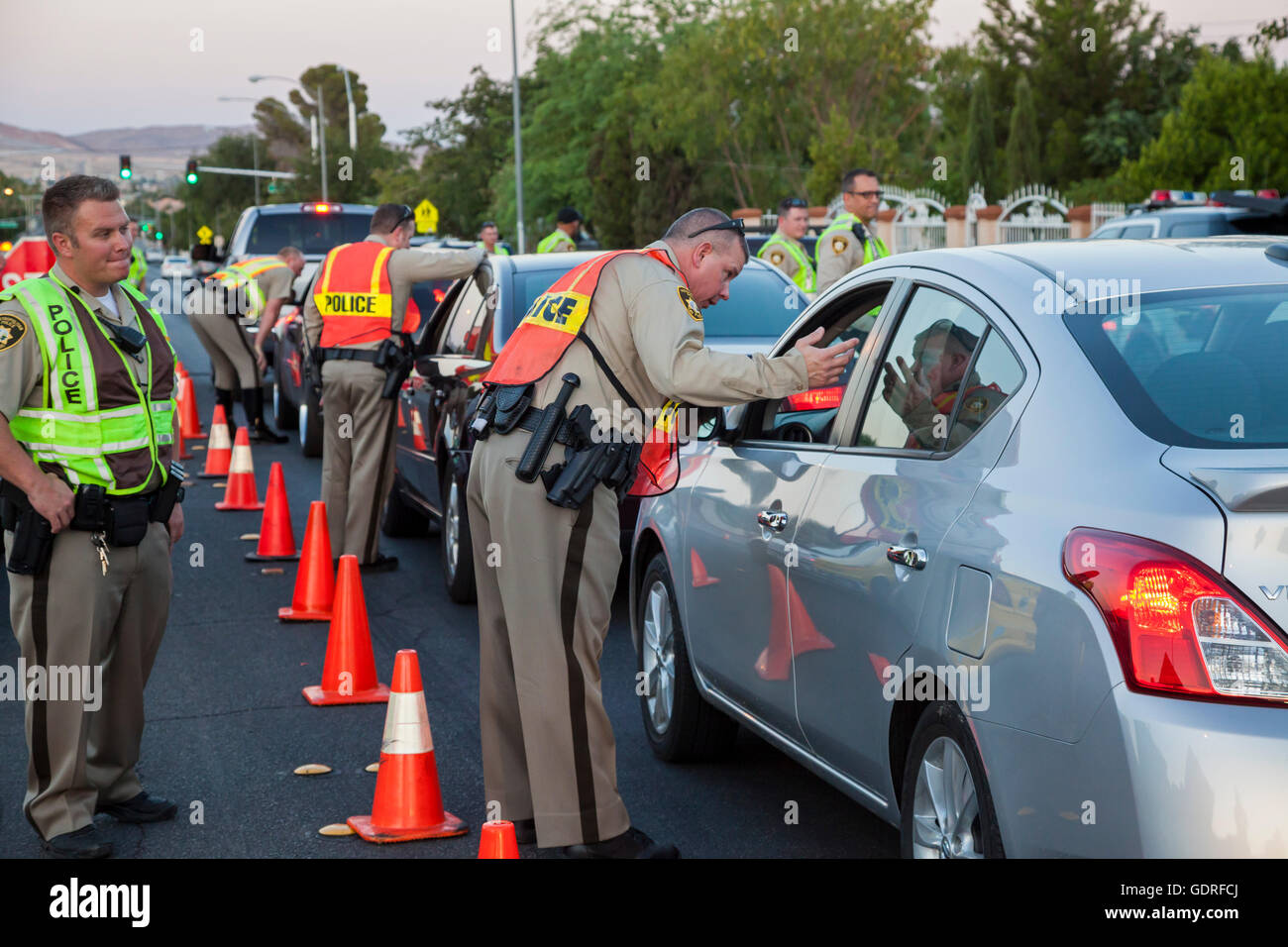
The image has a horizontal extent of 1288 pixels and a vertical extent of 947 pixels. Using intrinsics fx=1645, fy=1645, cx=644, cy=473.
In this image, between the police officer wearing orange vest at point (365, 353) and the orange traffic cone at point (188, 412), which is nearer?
the police officer wearing orange vest at point (365, 353)

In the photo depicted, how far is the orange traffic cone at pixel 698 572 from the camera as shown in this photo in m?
5.26

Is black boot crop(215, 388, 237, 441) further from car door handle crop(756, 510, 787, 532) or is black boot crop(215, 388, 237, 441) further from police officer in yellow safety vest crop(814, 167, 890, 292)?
car door handle crop(756, 510, 787, 532)

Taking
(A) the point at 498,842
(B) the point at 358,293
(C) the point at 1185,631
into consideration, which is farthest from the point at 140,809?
(B) the point at 358,293

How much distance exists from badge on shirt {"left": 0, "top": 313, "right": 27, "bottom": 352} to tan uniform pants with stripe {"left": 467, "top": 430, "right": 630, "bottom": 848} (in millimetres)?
1428

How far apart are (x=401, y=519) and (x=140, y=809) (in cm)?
611

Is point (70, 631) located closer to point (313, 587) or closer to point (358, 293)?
point (313, 587)

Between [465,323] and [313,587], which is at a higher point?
[465,323]

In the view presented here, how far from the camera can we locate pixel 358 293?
9.55 m

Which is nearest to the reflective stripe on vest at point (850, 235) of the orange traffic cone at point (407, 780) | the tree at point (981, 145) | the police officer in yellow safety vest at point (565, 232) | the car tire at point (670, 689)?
the car tire at point (670, 689)

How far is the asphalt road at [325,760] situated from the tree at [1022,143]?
153 feet

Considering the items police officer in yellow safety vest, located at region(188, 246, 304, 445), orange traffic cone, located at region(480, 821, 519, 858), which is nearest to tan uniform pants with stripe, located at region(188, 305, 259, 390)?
police officer in yellow safety vest, located at region(188, 246, 304, 445)

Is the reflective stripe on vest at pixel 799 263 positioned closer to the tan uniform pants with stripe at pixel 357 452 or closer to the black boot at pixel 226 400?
the tan uniform pants with stripe at pixel 357 452

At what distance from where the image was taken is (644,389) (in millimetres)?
4699

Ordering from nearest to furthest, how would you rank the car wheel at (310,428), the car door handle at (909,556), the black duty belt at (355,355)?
the car door handle at (909,556) → the black duty belt at (355,355) → the car wheel at (310,428)
